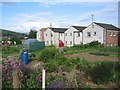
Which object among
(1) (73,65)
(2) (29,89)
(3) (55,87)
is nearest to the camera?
(3) (55,87)

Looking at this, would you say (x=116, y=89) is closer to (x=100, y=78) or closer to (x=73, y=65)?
(x=100, y=78)

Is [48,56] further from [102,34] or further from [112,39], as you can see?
[112,39]

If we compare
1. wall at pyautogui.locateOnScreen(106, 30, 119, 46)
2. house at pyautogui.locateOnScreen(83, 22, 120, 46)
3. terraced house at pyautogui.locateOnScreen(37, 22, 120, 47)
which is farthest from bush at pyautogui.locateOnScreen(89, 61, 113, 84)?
wall at pyautogui.locateOnScreen(106, 30, 119, 46)

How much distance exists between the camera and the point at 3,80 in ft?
20.6

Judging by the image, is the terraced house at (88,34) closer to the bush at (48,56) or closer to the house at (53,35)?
the house at (53,35)

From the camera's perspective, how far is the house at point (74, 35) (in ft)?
157

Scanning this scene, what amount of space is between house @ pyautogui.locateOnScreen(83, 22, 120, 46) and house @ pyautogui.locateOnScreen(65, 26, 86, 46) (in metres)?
2.25

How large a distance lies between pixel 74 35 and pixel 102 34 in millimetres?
8367

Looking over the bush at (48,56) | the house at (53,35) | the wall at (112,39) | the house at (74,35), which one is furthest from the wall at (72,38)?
the bush at (48,56)

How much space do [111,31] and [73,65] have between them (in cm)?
3428

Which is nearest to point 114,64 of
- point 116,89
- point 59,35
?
point 116,89

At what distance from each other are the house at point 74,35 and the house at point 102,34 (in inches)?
88.7

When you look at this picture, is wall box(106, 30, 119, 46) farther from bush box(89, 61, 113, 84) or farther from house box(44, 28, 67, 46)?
bush box(89, 61, 113, 84)

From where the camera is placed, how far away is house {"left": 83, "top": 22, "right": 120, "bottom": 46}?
139 ft
